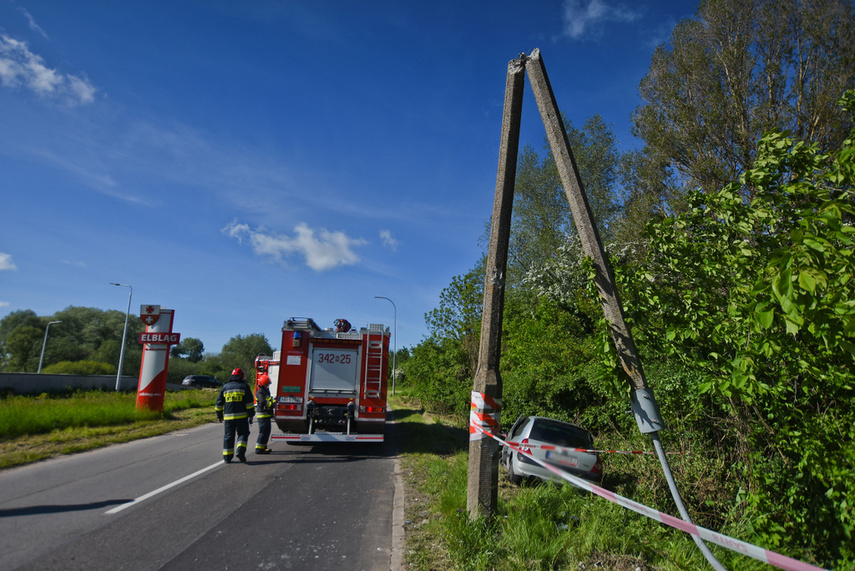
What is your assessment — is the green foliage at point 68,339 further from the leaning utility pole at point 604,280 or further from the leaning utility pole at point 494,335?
the leaning utility pole at point 604,280

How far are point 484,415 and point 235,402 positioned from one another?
6.54 meters

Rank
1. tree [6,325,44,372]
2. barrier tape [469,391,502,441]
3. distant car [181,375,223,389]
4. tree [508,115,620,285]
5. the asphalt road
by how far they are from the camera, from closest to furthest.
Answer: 1. the asphalt road
2. barrier tape [469,391,502,441]
3. tree [508,115,620,285]
4. distant car [181,375,223,389]
5. tree [6,325,44,372]

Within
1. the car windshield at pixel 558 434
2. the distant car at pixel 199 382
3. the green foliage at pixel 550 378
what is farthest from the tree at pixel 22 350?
the car windshield at pixel 558 434

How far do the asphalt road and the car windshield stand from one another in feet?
9.12

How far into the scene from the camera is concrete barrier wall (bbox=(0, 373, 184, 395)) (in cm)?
2606

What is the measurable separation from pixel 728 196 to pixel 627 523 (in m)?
3.80

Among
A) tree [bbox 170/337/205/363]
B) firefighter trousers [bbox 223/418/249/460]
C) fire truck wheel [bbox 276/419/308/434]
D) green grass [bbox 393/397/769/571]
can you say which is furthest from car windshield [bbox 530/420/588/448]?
tree [bbox 170/337/205/363]

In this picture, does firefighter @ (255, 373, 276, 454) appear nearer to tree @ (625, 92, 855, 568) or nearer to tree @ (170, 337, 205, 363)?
tree @ (625, 92, 855, 568)

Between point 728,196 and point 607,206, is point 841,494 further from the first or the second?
point 607,206

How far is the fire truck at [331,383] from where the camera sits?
1093cm

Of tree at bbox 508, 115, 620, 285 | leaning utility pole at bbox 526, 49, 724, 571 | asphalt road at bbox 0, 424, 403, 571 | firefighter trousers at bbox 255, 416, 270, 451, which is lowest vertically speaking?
asphalt road at bbox 0, 424, 403, 571

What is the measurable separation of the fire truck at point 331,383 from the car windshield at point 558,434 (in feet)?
12.6

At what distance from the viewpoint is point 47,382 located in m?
29.3

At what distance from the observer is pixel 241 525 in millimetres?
5645
